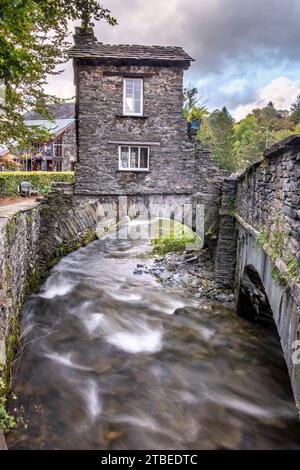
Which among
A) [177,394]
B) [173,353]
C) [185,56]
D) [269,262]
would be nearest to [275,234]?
[269,262]

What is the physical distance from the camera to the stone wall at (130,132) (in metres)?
13.5

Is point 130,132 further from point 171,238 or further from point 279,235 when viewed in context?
point 279,235

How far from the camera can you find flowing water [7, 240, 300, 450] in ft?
18.4

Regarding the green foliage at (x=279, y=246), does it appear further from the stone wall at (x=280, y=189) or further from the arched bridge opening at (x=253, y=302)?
the arched bridge opening at (x=253, y=302)

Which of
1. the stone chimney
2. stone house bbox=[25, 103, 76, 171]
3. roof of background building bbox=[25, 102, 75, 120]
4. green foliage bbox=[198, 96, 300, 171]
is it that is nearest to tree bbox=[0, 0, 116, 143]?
the stone chimney

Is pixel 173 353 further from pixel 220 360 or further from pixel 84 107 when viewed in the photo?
pixel 84 107

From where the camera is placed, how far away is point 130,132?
1381 cm

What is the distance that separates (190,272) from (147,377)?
262 inches

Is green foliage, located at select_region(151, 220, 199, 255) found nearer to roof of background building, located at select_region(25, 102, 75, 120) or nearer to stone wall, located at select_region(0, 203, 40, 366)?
stone wall, located at select_region(0, 203, 40, 366)

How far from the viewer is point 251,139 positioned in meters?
58.6

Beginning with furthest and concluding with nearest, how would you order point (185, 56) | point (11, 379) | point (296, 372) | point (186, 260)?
point (186, 260) → point (185, 56) → point (11, 379) → point (296, 372)

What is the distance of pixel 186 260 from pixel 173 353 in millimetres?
6694

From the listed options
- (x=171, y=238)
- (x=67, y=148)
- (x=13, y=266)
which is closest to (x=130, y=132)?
(x=171, y=238)

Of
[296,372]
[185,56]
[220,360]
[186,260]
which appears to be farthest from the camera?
[186,260]
